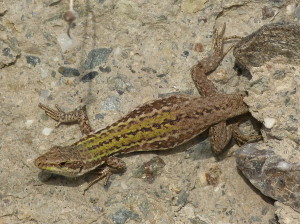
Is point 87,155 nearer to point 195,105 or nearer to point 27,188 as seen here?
point 27,188

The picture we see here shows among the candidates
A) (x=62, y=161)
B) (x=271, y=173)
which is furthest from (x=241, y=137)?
(x=62, y=161)

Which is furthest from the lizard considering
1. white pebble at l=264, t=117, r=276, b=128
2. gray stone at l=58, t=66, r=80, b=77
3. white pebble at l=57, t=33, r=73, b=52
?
white pebble at l=57, t=33, r=73, b=52

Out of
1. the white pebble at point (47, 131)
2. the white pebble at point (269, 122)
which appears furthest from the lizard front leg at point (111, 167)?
the white pebble at point (269, 122)

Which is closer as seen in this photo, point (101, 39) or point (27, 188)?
point (27, 188)

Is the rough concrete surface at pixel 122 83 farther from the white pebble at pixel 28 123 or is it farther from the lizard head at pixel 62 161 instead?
the lizard head at pixel 62 161

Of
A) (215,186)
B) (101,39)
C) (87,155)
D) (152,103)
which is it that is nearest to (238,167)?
(215,186)

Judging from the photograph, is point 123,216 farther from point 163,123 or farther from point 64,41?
point 64,41

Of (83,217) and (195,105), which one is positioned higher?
(195,105)
